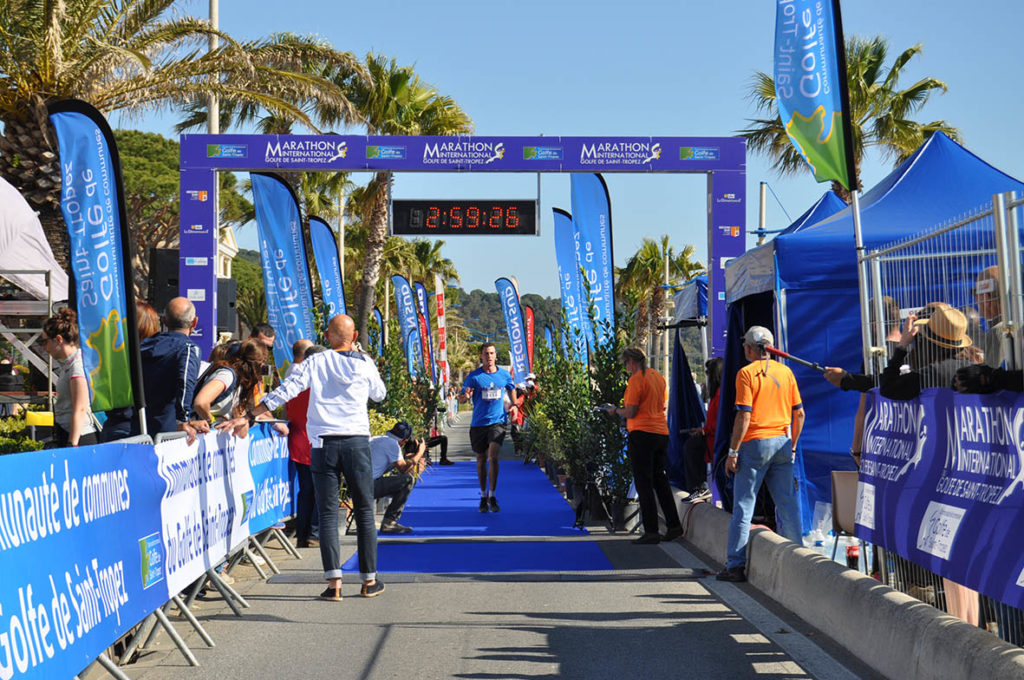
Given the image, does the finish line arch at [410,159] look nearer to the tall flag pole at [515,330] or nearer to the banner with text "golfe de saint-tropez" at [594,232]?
the banner with text "golfe de saint-tropez" at [594,232]

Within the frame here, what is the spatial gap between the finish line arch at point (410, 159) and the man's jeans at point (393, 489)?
4766 millimetres

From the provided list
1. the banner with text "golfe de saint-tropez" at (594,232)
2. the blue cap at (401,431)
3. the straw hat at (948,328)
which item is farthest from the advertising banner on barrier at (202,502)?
the banner with text "golfe de saint-tropez" at (594,232)

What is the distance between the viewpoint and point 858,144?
2748 centimetres

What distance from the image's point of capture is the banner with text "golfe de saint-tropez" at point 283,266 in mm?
15125

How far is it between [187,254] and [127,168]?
5125cm

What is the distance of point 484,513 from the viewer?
14438mm

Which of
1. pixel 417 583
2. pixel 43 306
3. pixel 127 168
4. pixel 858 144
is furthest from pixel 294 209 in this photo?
pixel 127 168

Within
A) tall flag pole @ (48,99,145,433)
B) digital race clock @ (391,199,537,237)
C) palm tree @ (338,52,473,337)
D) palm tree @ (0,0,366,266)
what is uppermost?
palm tree @ (338,52,473,337)

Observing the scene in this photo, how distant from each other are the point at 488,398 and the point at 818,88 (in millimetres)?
8106

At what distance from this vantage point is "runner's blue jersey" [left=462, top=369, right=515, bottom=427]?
596 inches

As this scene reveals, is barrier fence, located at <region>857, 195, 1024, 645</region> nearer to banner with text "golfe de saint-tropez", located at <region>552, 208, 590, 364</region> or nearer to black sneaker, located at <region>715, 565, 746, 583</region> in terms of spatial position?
black sneaker, located at <region>715, 565, 746, 583</region>

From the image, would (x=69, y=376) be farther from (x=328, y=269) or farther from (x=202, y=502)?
(x=328, y=269)

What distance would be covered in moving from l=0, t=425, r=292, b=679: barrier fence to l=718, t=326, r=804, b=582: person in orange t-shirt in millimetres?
3731

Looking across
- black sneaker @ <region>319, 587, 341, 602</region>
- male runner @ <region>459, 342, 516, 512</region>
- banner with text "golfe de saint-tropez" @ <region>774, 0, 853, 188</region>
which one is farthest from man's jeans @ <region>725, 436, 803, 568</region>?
male runner @ <region>459, 342, 516, 512</region>
